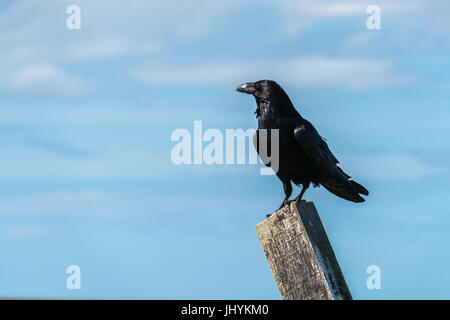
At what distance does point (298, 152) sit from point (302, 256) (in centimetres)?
471

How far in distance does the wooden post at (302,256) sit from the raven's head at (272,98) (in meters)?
4.70

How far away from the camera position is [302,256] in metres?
3.72

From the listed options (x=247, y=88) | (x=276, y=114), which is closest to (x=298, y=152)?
(x=276, y=114)

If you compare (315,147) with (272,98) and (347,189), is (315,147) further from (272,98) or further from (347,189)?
(272,98)

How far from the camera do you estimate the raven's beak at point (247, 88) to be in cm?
907

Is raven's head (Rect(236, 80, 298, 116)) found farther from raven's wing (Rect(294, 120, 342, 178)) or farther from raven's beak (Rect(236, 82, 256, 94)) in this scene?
raven's wing (Rect(294, 120, 342, 178))

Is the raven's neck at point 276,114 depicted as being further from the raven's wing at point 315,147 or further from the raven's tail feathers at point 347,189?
the raven's tail feathers at point 347,189

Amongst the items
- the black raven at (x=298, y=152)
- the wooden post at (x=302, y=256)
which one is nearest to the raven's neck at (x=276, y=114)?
the black raven at (x=298, y=152)
